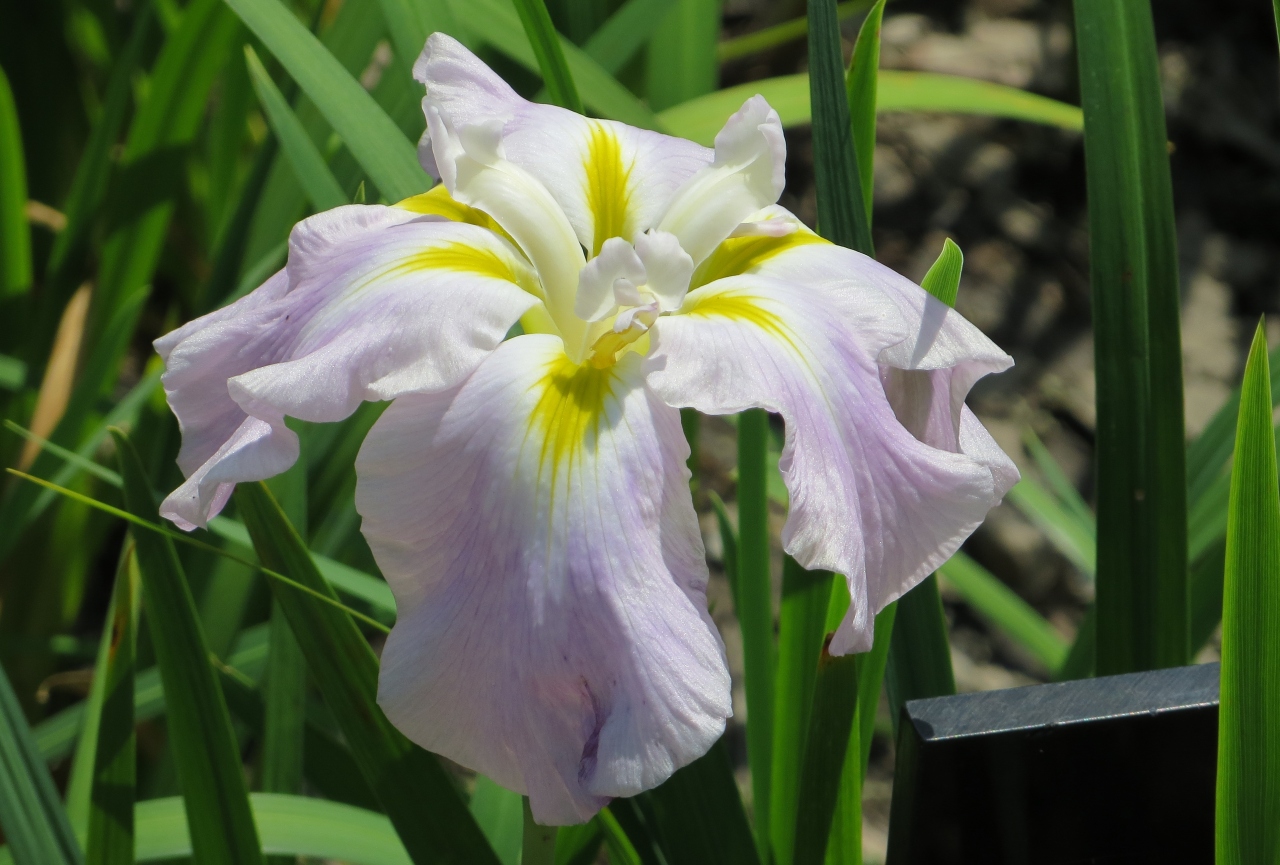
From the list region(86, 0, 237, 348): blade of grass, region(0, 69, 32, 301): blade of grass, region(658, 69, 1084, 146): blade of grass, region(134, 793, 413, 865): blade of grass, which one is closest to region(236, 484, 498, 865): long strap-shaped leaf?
region(134, 793, 413, 865): blade of grass

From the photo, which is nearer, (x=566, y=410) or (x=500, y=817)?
(x=566, y=410)

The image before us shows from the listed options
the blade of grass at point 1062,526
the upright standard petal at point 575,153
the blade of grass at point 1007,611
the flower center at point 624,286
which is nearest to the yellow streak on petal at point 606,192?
the upright standard petal at point 575,153

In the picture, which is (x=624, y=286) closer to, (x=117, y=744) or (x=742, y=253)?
(x=742, y=253)

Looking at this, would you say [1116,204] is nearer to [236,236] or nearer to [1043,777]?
[1043,777]

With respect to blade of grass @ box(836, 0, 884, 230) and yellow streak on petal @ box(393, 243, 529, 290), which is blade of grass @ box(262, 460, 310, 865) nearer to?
yellow streak on petal @ box(393, 243, 529, 290)

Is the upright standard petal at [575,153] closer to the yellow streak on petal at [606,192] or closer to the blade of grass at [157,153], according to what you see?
the yellow streak on petal at [606,192]

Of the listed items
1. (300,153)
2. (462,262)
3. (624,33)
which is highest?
(624,33)

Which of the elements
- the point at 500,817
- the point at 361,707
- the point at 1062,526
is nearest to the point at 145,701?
the point at 500,817
